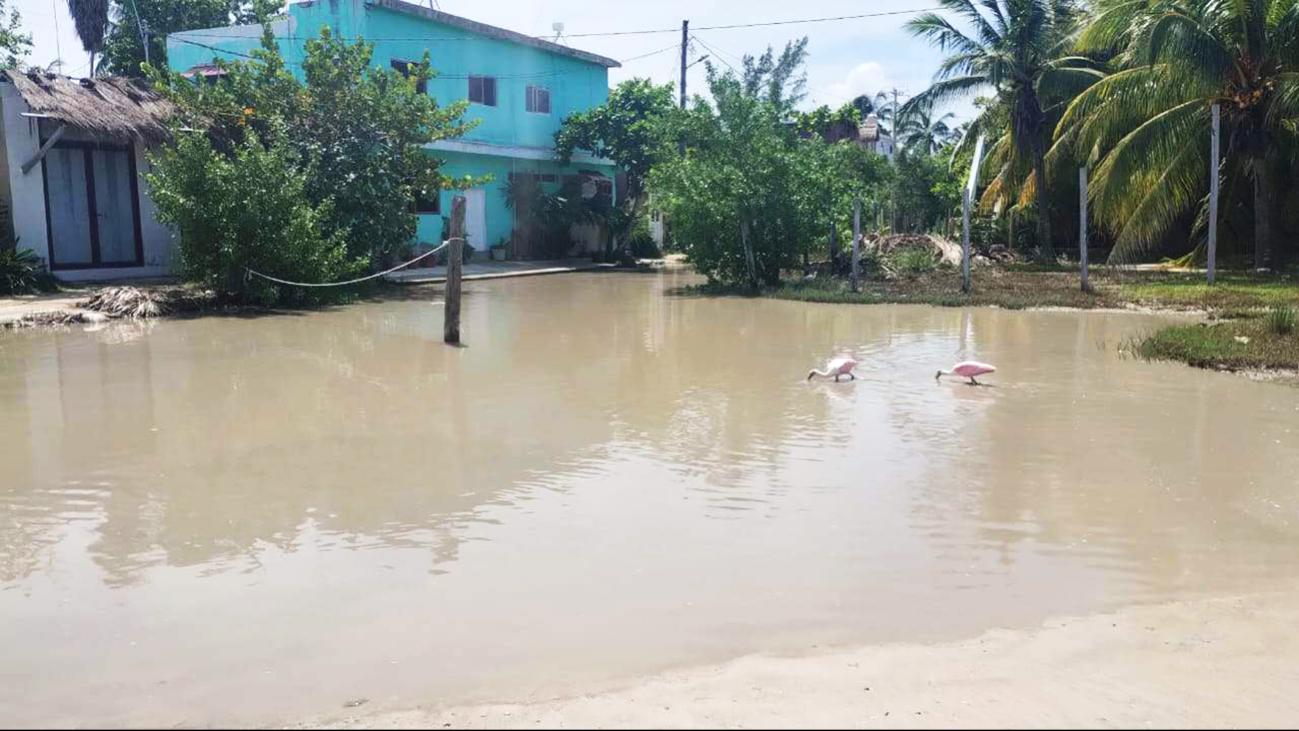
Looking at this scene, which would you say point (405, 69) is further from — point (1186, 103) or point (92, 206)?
point (1186, 103)

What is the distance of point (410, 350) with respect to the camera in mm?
13906

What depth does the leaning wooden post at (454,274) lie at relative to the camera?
14.3 meters

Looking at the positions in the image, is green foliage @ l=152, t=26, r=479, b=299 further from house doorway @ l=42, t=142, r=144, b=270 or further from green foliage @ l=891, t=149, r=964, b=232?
green foliage @ l=891, t=149, r=964, b=232

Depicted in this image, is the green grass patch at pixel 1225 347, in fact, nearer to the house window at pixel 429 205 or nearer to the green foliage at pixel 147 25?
the house window at pixel 429 205

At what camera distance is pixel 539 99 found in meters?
31.9

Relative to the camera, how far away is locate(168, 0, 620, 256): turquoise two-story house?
1019 inches

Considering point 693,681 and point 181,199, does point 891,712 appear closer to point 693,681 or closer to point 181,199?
point 693,681

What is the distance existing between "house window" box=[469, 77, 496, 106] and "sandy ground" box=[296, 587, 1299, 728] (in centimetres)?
2688

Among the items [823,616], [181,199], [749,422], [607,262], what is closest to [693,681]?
[823,616]

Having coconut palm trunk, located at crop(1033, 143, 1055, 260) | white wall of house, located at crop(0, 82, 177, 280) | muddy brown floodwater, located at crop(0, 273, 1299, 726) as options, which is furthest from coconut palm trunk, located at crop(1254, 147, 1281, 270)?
white wall of house, located at crop(0, 82, 177, 280)

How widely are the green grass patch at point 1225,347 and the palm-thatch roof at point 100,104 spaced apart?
Result: 17005 millimetres

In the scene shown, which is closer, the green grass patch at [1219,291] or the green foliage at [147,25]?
the green grass patch at [1219,291]

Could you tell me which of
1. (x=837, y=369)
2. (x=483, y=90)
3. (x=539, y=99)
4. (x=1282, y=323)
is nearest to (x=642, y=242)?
(x=539, y=99)

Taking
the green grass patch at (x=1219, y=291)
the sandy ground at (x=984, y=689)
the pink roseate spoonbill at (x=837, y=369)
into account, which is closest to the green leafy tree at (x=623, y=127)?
the green grass patch at (x=1219, y=291)
